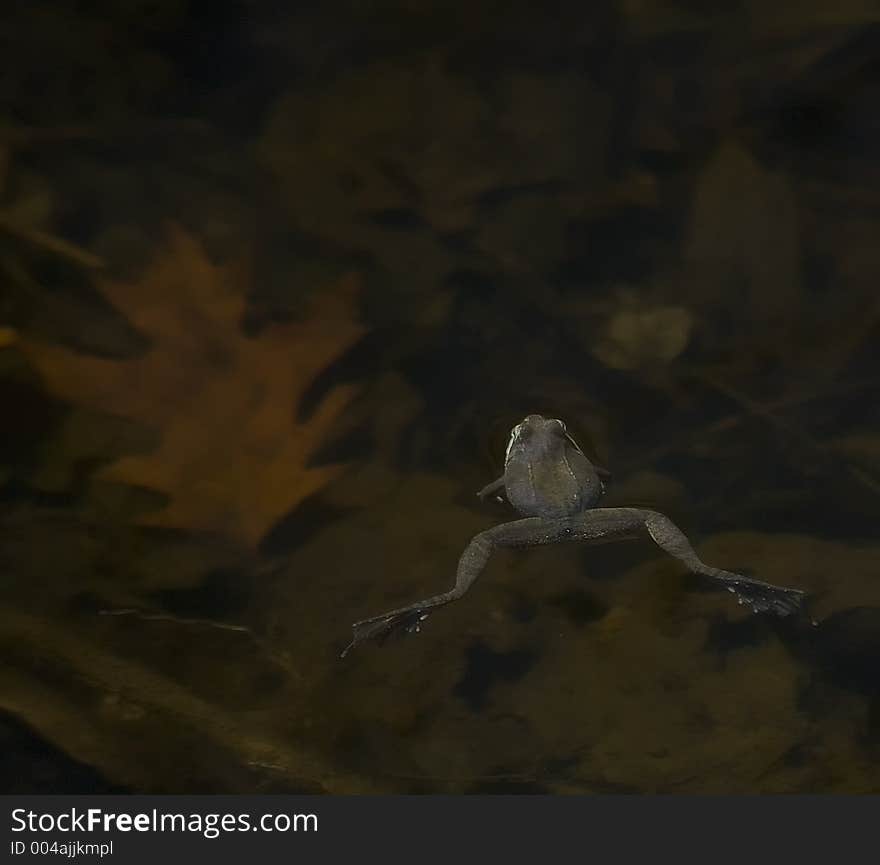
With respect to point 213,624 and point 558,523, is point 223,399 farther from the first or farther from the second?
point 558,523

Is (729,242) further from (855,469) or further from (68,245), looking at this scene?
(68,245)

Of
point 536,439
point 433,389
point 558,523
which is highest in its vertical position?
point 433,389

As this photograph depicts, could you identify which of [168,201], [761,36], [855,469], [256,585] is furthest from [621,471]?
[168,201]

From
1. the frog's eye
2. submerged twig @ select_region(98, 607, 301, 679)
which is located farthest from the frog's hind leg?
submerged twig @ select_region(98, 607, 301, 679)

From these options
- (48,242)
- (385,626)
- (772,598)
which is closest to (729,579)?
(772,598)

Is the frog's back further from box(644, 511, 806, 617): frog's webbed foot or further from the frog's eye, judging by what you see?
box(644, 511, 806, 617): frog's webbed foot

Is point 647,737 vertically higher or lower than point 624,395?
lower

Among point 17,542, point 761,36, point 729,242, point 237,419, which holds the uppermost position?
point 761,36
